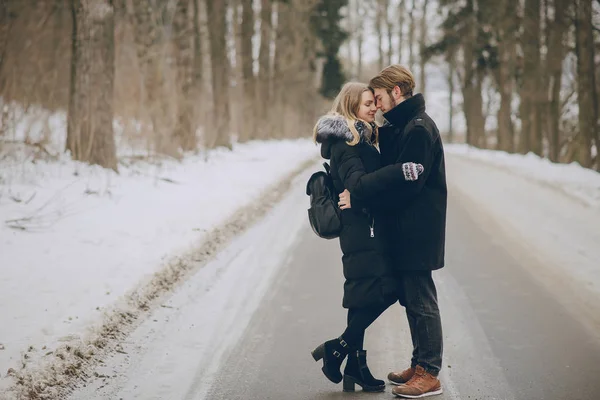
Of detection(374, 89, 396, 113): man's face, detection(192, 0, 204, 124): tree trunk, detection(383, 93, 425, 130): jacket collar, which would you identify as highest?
detection(192, 0, 204, 124): tree trunk

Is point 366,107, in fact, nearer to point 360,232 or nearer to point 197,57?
point 360,232

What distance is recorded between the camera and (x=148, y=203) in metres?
11.8

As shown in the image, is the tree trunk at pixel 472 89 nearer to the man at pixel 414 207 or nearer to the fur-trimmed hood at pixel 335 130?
the man at pixel 414 207

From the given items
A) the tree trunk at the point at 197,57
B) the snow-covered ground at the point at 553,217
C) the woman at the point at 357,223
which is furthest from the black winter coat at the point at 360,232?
the tree trunk at the point at 197,57

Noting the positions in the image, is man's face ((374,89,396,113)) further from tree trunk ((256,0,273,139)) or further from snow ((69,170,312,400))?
tree trunk ((256,0,273,139))

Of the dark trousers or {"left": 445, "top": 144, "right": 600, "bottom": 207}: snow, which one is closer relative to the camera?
the dark trousers

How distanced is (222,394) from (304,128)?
50.8 metres

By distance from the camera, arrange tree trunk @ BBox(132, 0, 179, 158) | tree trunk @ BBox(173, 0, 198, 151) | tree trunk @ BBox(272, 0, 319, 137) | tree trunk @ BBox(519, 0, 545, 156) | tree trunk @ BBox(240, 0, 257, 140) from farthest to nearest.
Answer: tree trunk @ BBox(272, 0, 319, 137)
tree trunk @ BBox(240, 0, 257, 140)
tree trunk @ BBox(519, 0, 545, 156)
tree trunk @ BBox(173, 0, 198, 151)
tree trunk @ BBox(132, 0, 179, 158)

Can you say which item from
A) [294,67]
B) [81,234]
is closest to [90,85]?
[81,234]

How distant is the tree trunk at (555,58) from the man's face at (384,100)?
818 inches

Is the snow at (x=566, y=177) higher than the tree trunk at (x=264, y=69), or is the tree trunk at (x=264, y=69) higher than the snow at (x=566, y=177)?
the tree trunk at (x=264, y=69)

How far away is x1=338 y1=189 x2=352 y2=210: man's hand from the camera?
180 inches

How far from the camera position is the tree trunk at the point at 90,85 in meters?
13.6

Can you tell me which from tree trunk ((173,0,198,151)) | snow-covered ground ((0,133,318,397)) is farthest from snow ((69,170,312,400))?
tree trunk ((173,0,198,151))
